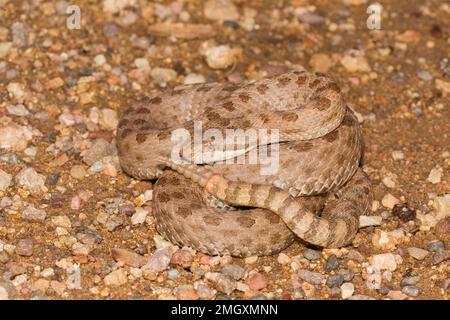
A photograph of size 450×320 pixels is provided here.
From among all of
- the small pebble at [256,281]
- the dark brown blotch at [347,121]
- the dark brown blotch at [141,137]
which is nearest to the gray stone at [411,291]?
the small pebble at [256,281]

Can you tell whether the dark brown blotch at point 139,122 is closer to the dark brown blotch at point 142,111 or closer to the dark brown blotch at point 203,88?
the dark brown blotch at point 142,111

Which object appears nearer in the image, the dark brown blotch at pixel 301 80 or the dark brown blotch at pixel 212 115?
the dark brown blotch at pixel 212 115

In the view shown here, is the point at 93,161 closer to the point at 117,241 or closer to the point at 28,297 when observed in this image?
the point at 117,241

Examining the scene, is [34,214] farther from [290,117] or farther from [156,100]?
[290,117]

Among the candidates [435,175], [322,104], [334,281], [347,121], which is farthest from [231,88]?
[334,281]

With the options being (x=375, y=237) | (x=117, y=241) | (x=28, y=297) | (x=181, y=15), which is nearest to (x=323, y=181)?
(x=375, y=237)
